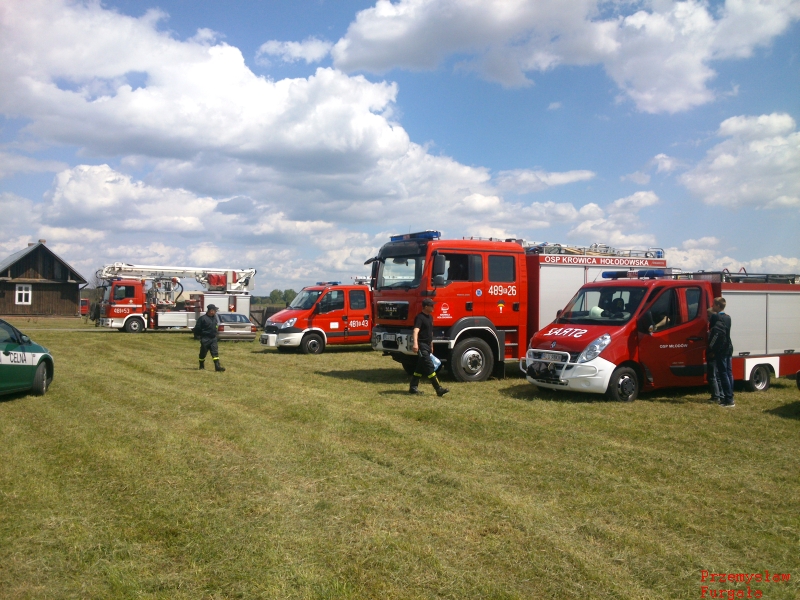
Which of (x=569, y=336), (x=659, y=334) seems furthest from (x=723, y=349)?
(x=569, y=336)

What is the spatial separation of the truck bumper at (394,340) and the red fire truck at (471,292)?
0.07ft

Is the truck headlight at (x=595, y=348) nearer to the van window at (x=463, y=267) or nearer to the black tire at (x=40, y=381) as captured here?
the van window at (x=463, y=267)

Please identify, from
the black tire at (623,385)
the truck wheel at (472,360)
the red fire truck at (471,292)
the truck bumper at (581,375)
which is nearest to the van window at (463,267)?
the red fire truck at (471,292)

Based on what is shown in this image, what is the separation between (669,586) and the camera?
4125mm

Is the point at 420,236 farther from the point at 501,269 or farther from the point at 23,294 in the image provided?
the point at 23,294

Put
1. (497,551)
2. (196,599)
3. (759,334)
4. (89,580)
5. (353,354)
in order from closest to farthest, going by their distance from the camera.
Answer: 1. (196,599)
2. (89,580)
3. (497,551)
4. (759,334)
5. (353,354)

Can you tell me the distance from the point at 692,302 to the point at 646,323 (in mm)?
1191

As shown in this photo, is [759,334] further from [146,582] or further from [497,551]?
[146,582]

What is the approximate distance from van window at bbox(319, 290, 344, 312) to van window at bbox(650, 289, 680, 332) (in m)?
12.3

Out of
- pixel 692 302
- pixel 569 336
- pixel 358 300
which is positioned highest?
pixel 358 300

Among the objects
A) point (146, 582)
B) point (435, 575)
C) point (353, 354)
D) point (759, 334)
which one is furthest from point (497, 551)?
point (353, 354)

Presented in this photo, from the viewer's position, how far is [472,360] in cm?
1353

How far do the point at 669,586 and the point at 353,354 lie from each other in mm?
17606

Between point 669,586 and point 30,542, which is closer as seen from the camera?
point 669,586
